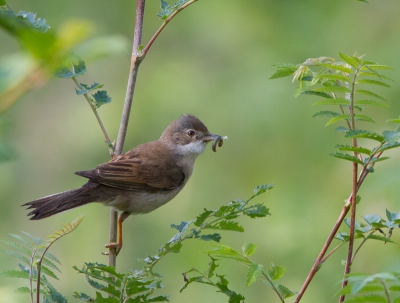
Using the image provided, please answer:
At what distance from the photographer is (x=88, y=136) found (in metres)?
6.92

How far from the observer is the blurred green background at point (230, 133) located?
5352 millimetres

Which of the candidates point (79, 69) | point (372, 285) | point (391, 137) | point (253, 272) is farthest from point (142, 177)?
point (372, 285)

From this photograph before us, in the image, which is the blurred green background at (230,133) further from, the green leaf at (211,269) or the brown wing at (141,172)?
the green leaf at (211,269)

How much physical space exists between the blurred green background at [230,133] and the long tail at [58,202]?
1.77 m

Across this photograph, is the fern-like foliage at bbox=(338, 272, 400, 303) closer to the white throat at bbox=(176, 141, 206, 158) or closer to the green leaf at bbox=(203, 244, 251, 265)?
the green leaf at bbox=(203, 244, 251, 265)

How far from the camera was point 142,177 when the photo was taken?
4.58 m

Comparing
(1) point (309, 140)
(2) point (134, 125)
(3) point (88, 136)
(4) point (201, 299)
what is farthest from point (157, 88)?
(4) point (201, 299)

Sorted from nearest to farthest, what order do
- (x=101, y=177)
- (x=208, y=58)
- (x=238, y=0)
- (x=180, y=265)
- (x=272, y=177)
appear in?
(x=101, y=177) → (x=180, y=265) → (x=272, y=177) → (x=238, y=0) → (x=208, y=58)

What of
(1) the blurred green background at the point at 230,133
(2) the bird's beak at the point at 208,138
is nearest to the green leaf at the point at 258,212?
(1) the blurred green background at the point at 230,133

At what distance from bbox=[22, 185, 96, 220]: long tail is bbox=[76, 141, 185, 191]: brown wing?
145 mm

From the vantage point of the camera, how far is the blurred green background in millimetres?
5352

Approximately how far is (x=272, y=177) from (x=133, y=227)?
6.46 feet

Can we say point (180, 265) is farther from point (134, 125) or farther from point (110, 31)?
point (110, 31)

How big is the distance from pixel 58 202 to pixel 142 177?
102cm
